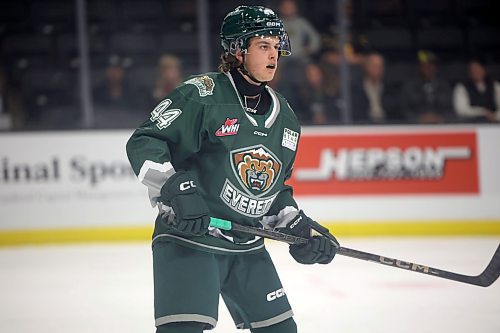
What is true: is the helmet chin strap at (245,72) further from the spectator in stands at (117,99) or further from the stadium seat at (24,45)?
the stadium seat at (24,45)

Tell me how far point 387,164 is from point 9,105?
3.02 m

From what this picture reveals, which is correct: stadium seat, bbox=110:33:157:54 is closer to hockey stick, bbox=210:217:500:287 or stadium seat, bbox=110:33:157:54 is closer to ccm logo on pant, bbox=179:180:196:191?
hockey stick, bbox=210:217:500:287

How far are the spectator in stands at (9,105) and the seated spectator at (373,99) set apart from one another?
265cm

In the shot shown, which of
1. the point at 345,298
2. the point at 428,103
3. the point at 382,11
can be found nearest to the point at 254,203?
the point at 345,298

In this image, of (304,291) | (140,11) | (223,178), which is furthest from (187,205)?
(140,11)

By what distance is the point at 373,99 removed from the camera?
23.2 feet

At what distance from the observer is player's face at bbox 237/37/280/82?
2678 mm

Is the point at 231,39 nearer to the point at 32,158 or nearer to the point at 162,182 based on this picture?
the point at 162,182

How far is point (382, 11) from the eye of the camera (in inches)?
300

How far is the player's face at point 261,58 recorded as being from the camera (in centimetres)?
268

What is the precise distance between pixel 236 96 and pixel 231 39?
0.61 ft

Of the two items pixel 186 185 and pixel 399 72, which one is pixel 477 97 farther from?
pixel 186 185

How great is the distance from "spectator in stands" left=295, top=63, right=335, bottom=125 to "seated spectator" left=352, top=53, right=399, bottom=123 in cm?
22

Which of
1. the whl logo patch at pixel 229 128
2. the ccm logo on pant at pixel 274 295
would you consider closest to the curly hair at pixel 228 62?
the whl logo patch at pixel 229 128
